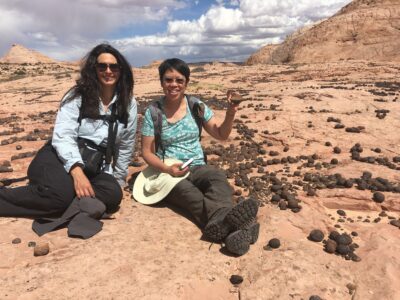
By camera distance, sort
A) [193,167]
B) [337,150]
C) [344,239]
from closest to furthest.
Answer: [344,239] < [193,167] < [337,150]

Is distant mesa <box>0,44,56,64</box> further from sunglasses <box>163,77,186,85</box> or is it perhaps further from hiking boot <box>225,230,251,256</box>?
hiking boot <box>225,230,251,256</box>

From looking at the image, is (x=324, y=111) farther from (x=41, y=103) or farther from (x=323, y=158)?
(x=41, y=103)

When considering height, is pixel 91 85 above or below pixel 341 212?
above

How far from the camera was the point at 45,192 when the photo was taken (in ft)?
14.2

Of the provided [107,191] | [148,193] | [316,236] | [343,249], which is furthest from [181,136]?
[343,249]

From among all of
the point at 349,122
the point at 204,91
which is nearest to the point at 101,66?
the point at 349,122

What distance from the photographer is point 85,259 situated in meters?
3.76

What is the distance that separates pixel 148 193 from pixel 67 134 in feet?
4.29

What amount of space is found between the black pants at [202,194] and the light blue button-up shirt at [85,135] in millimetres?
833

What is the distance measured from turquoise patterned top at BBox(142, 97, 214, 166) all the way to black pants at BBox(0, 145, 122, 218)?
2.99 ft

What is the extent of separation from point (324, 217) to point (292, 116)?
5.26m

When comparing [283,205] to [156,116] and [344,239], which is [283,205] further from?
[156,116]

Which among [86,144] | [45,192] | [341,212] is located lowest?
[341,212]

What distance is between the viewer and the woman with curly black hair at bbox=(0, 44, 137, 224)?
4.40 metres
